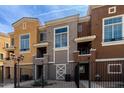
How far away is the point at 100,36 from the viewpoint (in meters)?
11.7

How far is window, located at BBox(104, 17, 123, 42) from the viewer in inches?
435

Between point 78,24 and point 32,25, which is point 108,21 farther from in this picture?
point 32,25

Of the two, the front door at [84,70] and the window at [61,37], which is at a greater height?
the window at [61,37]

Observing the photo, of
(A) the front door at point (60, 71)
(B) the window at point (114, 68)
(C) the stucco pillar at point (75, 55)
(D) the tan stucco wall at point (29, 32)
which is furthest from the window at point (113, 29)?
(D) the tan stucco wall at point (29, 32)

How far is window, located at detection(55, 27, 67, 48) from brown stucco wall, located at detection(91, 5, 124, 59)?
219 centimetres

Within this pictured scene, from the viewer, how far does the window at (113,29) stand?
11047mm

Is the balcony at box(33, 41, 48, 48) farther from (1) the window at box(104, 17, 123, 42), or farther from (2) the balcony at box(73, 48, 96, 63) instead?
(1) the window at box(104, 17, 123, 42)

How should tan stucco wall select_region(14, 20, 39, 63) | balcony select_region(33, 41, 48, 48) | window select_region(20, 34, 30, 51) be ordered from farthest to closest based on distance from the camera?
1. window select_region(20, 34, 30, 51)
2. tan stucco wall select_region(14, 20, 39, 63)
3. balcony select_region(33, 41, 48, 48)

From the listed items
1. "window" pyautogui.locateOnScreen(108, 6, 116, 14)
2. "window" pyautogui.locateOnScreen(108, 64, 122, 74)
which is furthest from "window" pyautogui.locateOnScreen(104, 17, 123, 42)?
"window" pyautogui.locateOnScreen(108, 64, 122, 74)

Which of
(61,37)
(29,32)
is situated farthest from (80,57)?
(29,32)

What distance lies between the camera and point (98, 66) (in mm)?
11266

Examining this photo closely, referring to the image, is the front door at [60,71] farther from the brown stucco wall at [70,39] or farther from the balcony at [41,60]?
the balcony at [41,60]

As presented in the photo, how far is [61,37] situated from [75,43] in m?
1.20
